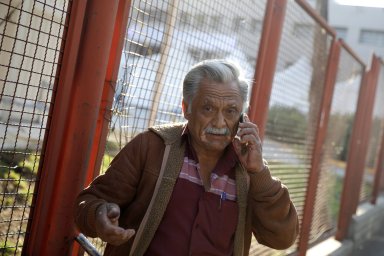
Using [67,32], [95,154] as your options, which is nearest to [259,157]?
[95,154]

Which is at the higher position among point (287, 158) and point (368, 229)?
point (287, 158)

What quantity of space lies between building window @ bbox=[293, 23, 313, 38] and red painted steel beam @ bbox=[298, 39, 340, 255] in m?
0.62

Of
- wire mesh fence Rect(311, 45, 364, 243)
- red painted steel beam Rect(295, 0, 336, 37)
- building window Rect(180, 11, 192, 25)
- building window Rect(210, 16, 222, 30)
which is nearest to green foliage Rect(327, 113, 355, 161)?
wire mesh fence Rect(311, 45, 364, 243)

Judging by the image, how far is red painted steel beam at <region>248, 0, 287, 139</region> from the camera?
3.51 meters

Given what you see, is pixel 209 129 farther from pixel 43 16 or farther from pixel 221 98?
pixel 43 16

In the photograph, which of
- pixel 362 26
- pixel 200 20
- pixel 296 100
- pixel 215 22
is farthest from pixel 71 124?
pixel 362 26

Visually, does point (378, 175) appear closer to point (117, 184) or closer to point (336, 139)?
point (336, 139)

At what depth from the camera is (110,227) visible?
1776 mm

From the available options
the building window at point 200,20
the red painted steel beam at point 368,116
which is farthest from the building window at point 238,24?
the red painted steel beam at point 368,116

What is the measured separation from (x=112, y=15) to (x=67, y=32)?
24 centimetres

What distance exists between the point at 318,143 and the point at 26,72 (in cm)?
361

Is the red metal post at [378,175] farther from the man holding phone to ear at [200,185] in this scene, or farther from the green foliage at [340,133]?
the man holding phone to ear at [200,185]

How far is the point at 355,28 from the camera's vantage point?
107 feet

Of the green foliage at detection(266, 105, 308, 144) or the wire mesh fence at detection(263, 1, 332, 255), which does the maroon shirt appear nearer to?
the wire mesh fence at detection(263, 1, 332, 255)
